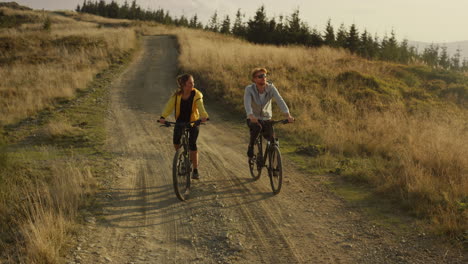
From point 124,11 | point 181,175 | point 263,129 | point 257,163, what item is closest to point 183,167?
point 181,175

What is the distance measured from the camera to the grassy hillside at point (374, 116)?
5957mm

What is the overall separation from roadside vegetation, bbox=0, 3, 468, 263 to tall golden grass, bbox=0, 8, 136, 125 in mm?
100

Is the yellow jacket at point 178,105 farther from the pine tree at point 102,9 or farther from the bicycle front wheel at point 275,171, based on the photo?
the pine tree at point 102,9

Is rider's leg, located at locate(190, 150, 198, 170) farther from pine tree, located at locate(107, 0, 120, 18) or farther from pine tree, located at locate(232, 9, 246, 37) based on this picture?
pine tree, located at locate(107, 0, 120, 18)

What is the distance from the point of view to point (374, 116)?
437 inches

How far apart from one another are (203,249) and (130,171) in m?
3.61

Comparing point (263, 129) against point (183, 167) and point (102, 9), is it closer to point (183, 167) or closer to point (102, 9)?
point (183, 167)

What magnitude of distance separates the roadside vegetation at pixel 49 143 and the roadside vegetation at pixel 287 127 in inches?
1.0

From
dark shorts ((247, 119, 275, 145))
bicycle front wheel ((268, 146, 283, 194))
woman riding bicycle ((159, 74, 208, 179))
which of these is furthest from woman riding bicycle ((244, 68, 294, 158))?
woman riding bicycle ((159, 74, 208, 179))

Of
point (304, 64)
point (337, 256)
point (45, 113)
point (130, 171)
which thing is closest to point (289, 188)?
point (337, 256)

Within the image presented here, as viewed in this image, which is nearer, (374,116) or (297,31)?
(374,116)

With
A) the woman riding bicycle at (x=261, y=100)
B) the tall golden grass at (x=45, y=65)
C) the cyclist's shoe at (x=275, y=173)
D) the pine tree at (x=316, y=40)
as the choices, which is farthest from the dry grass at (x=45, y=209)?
the pine tree at (x=316, y=40)

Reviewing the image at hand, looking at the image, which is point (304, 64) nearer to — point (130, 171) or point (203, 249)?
point (130, 171)

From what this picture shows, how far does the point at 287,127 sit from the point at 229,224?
674 cm
